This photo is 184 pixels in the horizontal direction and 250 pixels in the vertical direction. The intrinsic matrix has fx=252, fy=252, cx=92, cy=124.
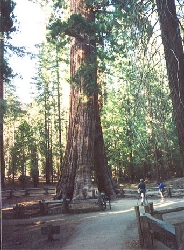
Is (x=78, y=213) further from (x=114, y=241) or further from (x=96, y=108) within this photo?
(x=96, y=108)

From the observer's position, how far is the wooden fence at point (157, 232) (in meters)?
4.53

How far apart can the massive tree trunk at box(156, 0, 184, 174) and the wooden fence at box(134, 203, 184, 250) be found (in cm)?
191

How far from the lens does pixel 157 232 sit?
5879mm

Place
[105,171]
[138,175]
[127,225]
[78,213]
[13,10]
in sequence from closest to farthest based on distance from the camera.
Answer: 1. [127,225]
2. [13,10]
3. [78,213]
4. [105,171]
5. [138,175]

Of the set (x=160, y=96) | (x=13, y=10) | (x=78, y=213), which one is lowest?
(x=78, y=213)

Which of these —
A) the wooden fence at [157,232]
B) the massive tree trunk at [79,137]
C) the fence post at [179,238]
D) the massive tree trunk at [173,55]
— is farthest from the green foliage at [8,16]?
the fence post at [179,238]

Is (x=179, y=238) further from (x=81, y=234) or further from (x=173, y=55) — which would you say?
(x=81, y=234)

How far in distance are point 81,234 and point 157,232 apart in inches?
130

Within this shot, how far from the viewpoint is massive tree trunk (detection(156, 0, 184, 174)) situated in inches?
225

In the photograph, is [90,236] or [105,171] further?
[105,171]

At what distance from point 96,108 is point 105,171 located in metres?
4.47

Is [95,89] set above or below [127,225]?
above

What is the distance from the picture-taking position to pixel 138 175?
3538cm

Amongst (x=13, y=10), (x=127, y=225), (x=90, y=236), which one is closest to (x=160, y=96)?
(x=90, y=236)
